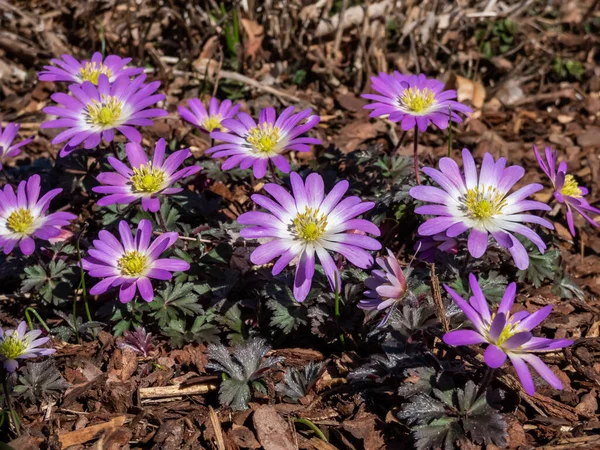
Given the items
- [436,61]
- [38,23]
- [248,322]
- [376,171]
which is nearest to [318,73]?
[436,61]

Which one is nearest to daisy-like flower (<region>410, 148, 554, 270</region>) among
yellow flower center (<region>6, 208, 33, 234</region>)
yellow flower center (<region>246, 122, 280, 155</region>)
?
yellow flower center (<region>246, 122, 280, 155</region>)

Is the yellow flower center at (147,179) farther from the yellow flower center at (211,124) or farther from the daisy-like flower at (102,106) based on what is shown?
the yellow flower center at (211,124)

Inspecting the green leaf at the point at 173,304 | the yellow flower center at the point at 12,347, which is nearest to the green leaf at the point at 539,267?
the green leaf at the point at 173,304

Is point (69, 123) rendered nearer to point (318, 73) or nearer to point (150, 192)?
point (150, 192)

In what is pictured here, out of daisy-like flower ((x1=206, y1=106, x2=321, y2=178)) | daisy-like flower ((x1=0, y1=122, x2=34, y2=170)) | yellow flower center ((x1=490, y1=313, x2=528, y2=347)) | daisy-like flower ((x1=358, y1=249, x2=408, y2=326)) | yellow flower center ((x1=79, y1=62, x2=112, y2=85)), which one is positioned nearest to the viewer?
yellow flower center ((x1=490, y1=313, x2=528, y2=347))

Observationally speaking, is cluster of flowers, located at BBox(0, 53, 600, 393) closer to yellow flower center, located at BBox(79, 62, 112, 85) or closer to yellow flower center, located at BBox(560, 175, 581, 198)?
yellow flower center, located at BBox(560, 175, 581, 198)

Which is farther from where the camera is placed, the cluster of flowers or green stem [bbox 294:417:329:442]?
green stem [bbox 294:417:329:442]

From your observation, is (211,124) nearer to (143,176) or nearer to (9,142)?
(143,176)
